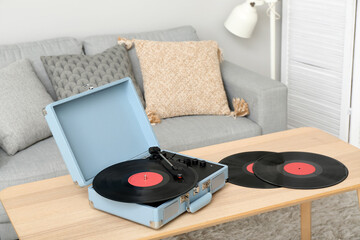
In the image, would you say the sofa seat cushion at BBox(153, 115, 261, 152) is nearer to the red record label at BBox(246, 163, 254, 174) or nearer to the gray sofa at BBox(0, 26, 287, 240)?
the gray sofa at BBox(0, 26, 287, 240)

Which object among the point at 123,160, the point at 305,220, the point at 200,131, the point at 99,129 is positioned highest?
the point at 99,129

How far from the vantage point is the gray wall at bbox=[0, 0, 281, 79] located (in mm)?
2559

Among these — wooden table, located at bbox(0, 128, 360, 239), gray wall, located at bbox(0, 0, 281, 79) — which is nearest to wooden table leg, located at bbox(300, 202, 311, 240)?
wooden table, located at bbox(0, 128, 360, 239)

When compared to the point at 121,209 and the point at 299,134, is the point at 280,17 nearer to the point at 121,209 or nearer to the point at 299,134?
the point at 299,134

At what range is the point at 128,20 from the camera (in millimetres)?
2795

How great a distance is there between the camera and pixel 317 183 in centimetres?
140

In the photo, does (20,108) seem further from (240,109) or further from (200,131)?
(240,109)

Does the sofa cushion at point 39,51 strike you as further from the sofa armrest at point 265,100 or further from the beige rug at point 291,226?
the beige rug at point 291,226

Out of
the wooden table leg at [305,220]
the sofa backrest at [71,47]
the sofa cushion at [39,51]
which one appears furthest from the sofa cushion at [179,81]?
the wooden table leg at [305,220]


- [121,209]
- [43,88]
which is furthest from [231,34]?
[121,209]

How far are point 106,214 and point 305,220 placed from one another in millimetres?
878

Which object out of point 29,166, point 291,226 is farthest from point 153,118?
point 291,226

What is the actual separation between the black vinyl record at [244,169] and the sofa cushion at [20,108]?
3.08 feet

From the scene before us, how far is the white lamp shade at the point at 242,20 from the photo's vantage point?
9.04 ft
